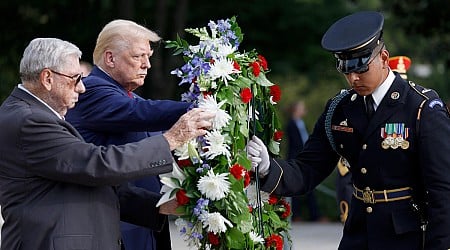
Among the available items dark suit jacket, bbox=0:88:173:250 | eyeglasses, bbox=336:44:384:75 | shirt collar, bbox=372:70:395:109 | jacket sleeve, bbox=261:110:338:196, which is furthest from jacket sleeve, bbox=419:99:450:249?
dark suit jacket, bbox=0:88:173:250

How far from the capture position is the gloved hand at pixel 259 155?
4.92 metres

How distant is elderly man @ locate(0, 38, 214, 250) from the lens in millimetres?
4223

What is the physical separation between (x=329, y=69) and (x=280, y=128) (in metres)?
14.5

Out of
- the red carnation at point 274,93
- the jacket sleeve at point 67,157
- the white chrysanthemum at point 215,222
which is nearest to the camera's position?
the jacket sleeve at point 67,157

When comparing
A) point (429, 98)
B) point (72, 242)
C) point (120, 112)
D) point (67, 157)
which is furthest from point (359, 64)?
point (72, 242)

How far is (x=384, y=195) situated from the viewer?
4.78 meters

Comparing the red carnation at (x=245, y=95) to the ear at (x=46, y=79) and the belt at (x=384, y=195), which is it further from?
the ear at (x=46, y=79)

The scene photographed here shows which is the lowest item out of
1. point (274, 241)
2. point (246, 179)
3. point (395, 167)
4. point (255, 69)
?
point (274, 241)

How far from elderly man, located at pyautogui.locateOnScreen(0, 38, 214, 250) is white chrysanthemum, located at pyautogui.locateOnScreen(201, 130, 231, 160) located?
24 centimetres

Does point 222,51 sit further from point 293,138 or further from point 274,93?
point 293,138

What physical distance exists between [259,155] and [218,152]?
0.44 meters

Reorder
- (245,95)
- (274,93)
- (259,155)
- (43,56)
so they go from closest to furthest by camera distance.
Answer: (43,56) → (245,95) → (259,155) → (274,93)

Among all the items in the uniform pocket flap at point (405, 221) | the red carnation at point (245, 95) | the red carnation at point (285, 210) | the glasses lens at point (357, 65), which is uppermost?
the glasses lens at point (357, 65)

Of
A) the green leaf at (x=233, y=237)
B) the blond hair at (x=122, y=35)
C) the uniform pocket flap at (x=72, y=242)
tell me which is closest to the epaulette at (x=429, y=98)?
the green leaf at (x=233, y=237)
